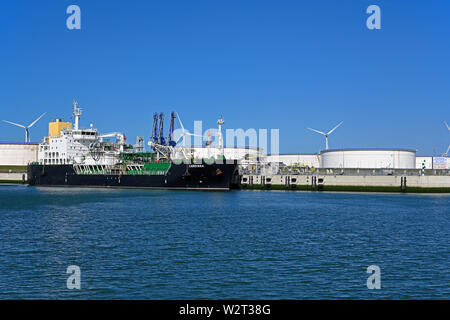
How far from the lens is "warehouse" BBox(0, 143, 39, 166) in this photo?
157m

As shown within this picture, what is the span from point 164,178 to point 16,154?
314 ft

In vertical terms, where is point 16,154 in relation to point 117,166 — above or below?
above

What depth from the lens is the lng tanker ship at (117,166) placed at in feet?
275

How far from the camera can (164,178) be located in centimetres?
8594

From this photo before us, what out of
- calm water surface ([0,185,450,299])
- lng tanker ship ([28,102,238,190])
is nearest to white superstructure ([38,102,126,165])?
lng tanker ship ([28,102,238,190])

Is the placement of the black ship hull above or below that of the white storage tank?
below

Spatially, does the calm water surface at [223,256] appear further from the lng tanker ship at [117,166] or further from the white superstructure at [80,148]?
the white superstructure at [80,148]

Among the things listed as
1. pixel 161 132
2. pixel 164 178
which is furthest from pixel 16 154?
pixel 164 178

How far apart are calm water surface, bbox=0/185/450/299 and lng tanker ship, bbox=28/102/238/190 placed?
4134cm

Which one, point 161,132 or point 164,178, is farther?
point 161,132

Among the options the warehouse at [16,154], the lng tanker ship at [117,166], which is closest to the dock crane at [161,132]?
the lng tanker ship at [117,166]

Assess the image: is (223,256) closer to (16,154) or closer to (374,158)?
(374,158)

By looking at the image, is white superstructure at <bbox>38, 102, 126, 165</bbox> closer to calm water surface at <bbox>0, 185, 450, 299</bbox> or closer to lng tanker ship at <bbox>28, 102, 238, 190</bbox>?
lng tanker ship at <bbox>28, 102, 238, 190</bbox>
